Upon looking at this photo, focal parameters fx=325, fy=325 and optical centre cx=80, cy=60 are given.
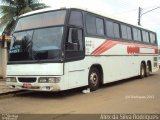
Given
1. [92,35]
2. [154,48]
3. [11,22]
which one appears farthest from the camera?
[11,22]

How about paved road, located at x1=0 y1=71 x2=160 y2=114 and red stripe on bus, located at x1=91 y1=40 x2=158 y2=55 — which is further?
red stripe on bus, located at x1=91 y1=40 x2=158 y2=55

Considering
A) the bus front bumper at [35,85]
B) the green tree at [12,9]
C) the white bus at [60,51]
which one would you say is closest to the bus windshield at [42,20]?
the white bus at [60,51]

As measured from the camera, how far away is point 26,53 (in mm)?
11938

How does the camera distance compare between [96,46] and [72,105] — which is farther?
[96,46]

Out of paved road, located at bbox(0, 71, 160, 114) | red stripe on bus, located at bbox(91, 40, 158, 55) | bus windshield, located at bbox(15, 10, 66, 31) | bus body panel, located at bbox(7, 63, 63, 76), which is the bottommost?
paved road, located at bbox(0, 71, 160, 114)

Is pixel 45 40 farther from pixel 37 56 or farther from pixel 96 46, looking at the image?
pixel 96 46

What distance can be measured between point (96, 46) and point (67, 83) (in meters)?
2.90

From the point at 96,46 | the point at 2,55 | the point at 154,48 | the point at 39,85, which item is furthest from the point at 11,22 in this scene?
the point at 39,85

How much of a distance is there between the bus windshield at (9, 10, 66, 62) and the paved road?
1.51m

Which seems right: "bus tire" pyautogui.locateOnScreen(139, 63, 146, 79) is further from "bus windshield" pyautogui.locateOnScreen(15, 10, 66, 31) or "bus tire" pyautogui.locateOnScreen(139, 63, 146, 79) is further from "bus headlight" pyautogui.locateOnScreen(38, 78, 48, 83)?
"bus headlight" pyautogui.locateOnScreen(38, 78, 48, 83)

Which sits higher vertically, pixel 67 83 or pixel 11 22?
pixel 11 22

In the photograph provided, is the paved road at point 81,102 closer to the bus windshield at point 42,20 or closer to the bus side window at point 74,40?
the bus side window at point 74,40

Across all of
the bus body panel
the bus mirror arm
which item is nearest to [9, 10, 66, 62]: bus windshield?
the bus body panel

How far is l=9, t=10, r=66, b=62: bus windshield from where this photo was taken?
37.5ft
